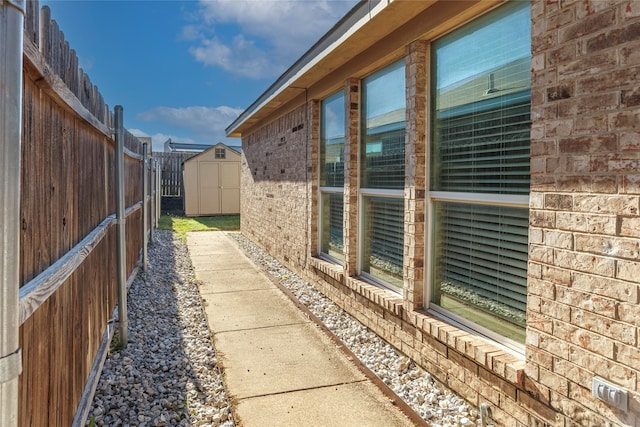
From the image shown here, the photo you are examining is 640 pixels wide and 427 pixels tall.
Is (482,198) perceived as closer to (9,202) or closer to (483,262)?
(483,262)

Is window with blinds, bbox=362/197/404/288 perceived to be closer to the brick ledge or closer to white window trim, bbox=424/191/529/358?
the brick ledge

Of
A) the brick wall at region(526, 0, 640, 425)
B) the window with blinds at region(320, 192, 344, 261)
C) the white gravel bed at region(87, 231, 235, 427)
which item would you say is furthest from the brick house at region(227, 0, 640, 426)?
the white gravel bed at region(87, 231, 235, 427)

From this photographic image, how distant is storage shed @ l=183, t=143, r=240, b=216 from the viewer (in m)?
17.7

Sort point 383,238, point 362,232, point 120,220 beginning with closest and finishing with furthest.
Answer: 1. point 120,220
2. point 383,238
3. point 362,232

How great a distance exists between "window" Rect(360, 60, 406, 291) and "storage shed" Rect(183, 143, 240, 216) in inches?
547

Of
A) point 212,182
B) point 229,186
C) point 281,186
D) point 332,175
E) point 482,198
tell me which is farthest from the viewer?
point 229,186

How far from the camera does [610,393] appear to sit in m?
1.98

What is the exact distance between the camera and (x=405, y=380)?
11.1 feet

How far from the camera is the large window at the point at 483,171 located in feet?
8.84

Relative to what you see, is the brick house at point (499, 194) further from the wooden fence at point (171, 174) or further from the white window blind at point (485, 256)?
the wooden fence at point (171, 174)

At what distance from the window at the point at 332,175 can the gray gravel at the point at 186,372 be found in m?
0.76

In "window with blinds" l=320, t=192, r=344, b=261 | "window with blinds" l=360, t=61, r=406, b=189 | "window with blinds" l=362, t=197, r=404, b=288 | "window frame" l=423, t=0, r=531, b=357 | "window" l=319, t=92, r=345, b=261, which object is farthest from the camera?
"window with blinds" l=320, t=192, r=344, b=261

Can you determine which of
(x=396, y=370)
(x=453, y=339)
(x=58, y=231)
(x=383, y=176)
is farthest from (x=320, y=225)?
(x=58, y=231)

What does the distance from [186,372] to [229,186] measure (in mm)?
14983
